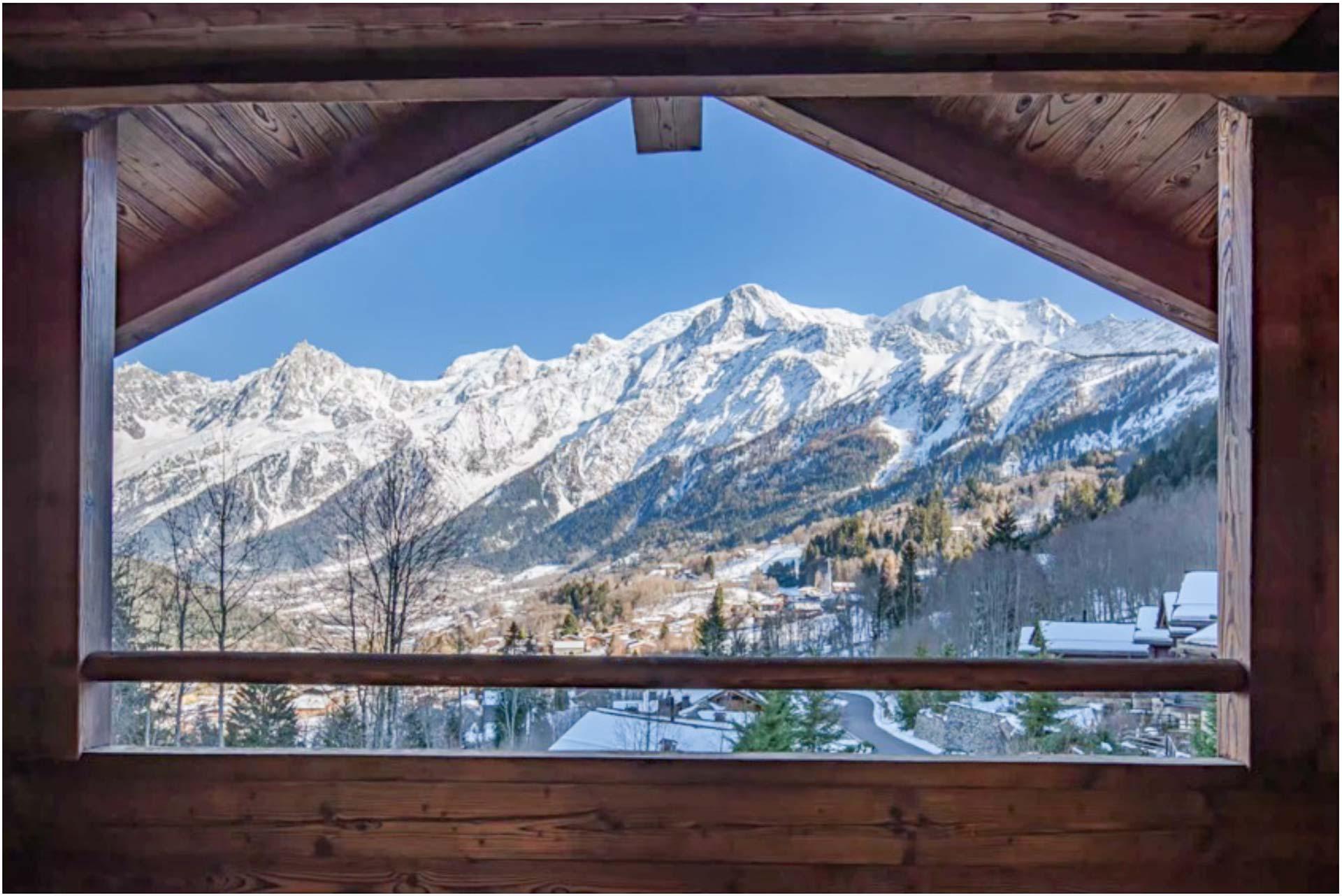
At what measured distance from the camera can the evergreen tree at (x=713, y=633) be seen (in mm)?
2252

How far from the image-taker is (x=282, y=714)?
83.9 inches

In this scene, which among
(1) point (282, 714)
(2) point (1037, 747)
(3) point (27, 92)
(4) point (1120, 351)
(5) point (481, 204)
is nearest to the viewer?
(3) point (27, 92)

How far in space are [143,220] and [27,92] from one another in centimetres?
51

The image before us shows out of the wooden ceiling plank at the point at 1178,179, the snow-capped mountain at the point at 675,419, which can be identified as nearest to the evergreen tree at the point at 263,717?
the snow-capped mountain at the point at 675,419

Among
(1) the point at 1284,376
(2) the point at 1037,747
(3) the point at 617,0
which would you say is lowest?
(2) the point at 1037,747

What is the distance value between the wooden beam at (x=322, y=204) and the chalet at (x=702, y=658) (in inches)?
0.6

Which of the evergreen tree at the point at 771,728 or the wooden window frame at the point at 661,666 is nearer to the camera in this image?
the wooden window frame at the point at 661,666

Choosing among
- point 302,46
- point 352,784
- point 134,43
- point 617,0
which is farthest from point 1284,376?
point 134,43

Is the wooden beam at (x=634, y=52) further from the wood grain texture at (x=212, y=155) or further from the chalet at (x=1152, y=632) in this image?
the chalet at (x=1152, y=632)

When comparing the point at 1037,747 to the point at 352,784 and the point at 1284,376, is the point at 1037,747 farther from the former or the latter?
the point at 352,784

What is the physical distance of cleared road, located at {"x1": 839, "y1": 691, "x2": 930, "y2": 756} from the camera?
189 centimetres

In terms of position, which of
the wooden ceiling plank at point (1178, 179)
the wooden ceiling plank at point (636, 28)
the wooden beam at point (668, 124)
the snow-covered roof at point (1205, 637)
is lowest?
the snow-covered roof at point (1205, 637)

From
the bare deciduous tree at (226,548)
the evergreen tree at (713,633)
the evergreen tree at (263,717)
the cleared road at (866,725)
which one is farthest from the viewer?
the bare deciduous tree at (226,548)

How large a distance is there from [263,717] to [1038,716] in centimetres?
212
